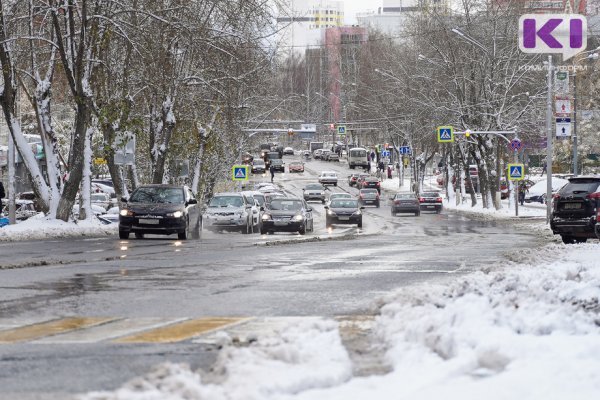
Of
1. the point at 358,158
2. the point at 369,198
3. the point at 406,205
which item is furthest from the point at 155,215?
the point at 358,158

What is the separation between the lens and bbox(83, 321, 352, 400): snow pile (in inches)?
268

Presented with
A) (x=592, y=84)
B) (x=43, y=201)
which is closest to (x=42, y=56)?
(x=43, y=201)

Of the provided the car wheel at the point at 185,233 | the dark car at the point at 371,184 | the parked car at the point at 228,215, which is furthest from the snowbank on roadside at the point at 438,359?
the dark car at the point at 371,184

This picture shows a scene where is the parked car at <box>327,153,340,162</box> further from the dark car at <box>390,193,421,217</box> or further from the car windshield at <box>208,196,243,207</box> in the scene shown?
the car windshield at <box>208,196,243,207</box>

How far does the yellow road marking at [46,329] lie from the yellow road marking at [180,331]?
780 millimetres

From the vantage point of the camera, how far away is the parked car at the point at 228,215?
4491 centimetres

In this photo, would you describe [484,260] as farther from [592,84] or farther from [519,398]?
[592,84]

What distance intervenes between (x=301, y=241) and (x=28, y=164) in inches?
417

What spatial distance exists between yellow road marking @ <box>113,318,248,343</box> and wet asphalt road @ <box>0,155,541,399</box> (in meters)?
0.29

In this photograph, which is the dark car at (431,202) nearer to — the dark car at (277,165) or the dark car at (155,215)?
the dark car at (155,215)

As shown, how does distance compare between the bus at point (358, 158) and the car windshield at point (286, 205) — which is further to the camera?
the bus at point (358, 158)

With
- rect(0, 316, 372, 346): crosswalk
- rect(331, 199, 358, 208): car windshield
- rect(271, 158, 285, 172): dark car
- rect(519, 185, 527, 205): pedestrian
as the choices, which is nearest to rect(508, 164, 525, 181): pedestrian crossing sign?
rect(331, 199, 358, 208): car windshield

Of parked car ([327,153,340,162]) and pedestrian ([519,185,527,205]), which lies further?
parked car ([327,153,340,162])

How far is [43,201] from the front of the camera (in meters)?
38.2
